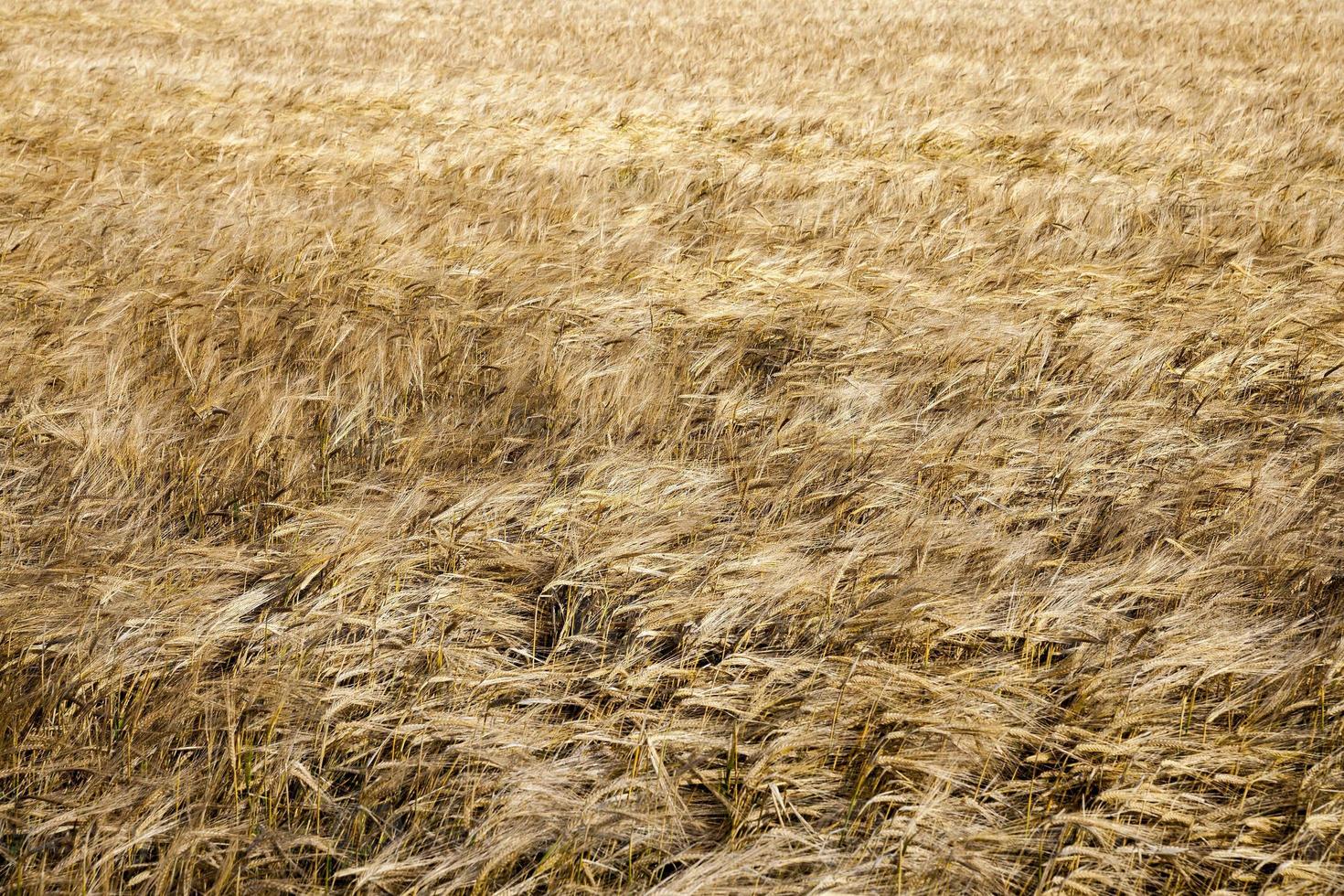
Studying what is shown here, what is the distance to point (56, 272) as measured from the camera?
135 inches

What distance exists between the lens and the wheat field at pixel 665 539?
1.44m

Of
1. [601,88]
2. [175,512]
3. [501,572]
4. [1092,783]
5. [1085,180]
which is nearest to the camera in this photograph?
[1092,783]

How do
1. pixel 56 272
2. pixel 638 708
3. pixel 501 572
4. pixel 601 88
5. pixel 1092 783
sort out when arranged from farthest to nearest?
1. pixel 601 88
2. pixel 56 272
3. pixel 501 572
4. pixel 638 708
5. pixel 1092 783

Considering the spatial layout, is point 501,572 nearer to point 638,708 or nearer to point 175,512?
point 638,708

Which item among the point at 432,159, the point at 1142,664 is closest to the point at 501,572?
the point at 1142,664

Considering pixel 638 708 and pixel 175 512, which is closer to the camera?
pixel 638 708

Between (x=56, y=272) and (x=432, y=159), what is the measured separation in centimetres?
285

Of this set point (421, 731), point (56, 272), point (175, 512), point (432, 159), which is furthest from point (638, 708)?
point (432, 159)

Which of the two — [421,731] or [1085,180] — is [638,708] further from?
[1085,180]

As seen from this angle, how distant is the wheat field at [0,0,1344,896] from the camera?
1.44 metres

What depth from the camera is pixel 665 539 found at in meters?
2.04

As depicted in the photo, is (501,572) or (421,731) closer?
(421,731)

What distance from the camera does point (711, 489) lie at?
90.1 inches

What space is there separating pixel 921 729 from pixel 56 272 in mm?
3409
